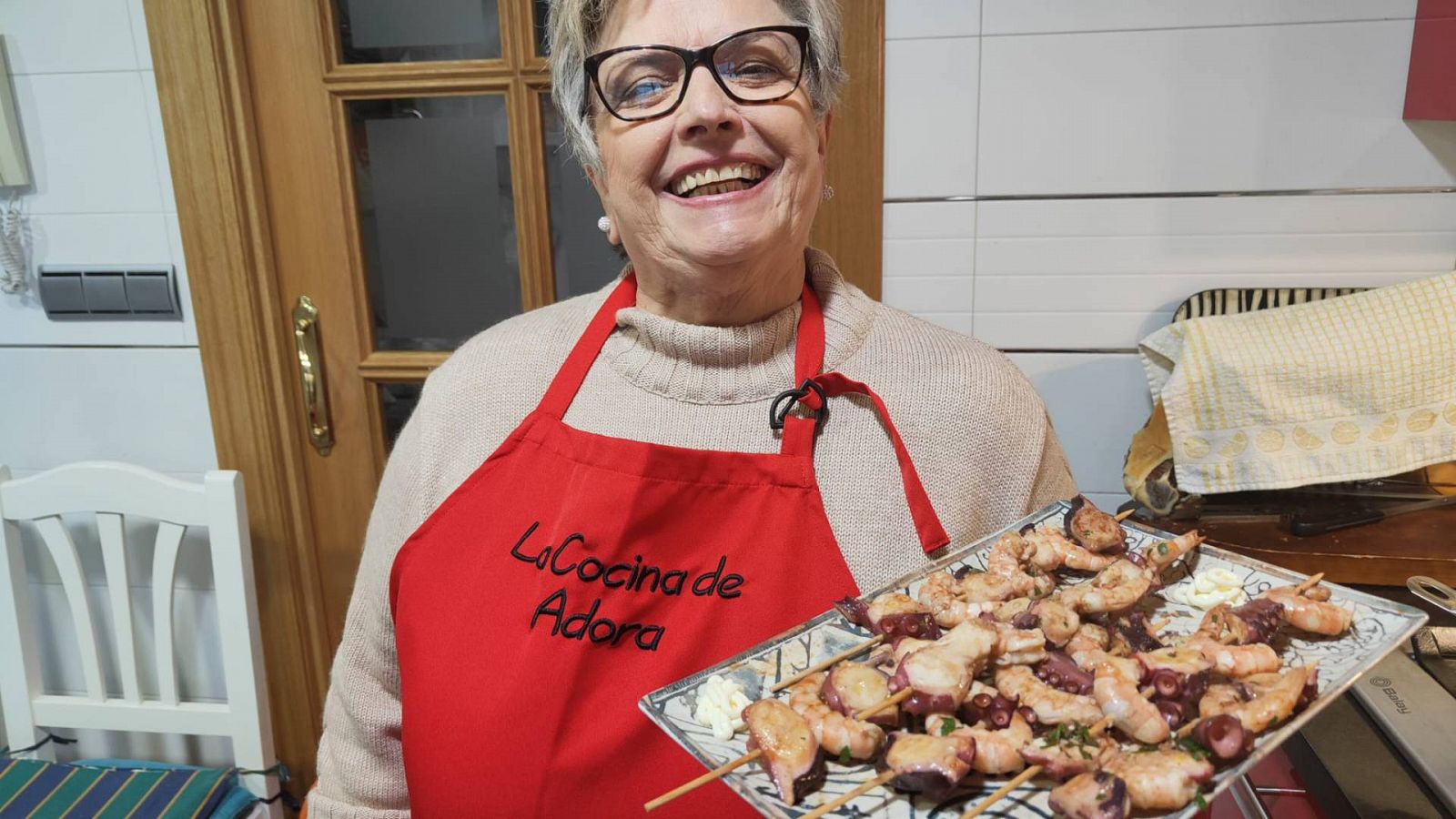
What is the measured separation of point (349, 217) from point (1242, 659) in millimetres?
1822

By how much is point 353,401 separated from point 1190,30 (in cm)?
180

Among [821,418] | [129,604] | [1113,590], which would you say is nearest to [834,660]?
[1113,590]

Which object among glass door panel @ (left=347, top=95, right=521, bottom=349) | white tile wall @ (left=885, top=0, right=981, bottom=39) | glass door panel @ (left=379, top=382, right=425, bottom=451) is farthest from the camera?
glass door panel @ (left=379, top=382, right=425, bottom=451)

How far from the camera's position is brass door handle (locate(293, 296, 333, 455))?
202 centimetres

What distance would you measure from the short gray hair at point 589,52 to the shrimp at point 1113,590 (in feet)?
2.03

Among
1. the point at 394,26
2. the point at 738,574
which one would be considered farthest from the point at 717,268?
the point at 394,26

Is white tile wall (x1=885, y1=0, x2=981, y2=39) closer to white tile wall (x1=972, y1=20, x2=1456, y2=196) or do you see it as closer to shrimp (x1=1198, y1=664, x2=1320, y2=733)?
white tile wall (x1=972, y1=20, x2=1456, y2=196)

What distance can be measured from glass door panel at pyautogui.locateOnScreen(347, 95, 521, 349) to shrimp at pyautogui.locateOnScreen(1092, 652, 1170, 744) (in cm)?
154

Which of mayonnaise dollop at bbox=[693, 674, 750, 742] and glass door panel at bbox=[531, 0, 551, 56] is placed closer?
mayonnaise dollop at bbox=[693, 674, 750, 742]

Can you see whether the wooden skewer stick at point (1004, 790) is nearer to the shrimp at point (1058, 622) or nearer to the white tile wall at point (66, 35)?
the shrimp at point (1058, 622)

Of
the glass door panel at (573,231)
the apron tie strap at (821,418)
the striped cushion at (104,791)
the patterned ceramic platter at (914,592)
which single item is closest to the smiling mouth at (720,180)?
the apron tie strap at (821,418)

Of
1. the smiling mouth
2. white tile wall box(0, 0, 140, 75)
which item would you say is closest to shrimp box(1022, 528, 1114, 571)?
the smiling mouth

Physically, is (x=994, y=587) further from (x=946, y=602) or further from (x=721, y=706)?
(x=721, y=706)

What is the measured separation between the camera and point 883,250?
1818 millimetres
